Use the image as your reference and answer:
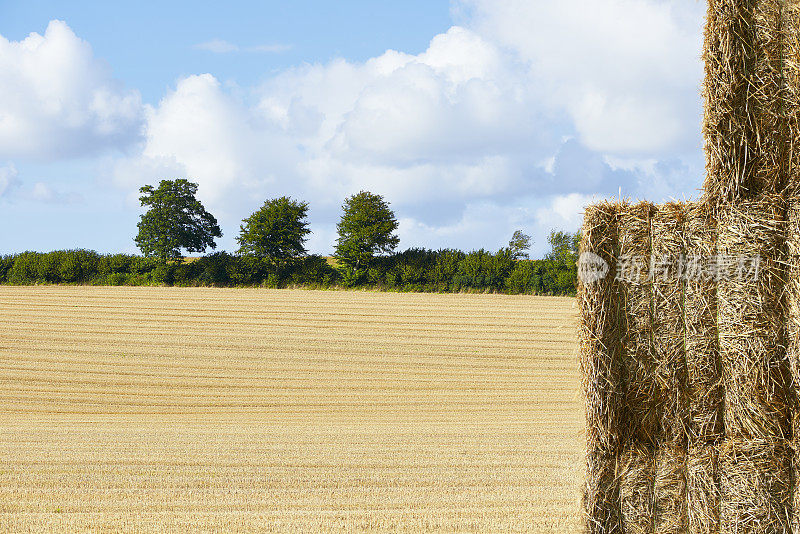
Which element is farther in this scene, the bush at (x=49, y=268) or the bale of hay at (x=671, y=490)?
the bush at (x=49, y=268)

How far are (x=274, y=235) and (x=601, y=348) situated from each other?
3225cm

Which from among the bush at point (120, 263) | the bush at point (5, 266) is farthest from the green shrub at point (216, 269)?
the bush at point (5, 266)

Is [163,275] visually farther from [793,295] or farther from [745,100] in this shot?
[793,295]

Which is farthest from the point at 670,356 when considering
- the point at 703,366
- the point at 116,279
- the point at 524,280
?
the point at 116,279

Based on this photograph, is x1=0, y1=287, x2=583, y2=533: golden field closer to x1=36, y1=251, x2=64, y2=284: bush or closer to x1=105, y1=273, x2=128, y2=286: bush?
x1=105, y1=273, x2=128, y2=286: bush

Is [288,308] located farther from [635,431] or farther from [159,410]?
[635,431]

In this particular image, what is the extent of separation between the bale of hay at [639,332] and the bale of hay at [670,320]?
0.14 feet

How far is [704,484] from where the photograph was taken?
5.25 m

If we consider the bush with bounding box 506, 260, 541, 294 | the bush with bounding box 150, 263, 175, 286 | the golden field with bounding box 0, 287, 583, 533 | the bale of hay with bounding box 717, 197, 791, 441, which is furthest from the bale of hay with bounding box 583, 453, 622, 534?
the bush with bounding box 150, 263, 175, 286

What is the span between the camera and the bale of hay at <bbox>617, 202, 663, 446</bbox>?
532 centimetres

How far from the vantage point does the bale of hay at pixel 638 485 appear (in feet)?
17.6

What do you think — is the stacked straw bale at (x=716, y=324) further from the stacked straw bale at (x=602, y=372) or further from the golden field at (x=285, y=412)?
the golden field at (x=285, y=412)

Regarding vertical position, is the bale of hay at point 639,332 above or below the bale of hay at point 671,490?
above

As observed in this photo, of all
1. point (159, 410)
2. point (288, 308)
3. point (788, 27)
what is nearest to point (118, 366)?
point (159, 410)
